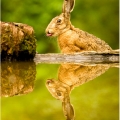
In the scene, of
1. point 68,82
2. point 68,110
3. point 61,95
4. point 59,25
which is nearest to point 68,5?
point 59,25

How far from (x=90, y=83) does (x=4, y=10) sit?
162 inches

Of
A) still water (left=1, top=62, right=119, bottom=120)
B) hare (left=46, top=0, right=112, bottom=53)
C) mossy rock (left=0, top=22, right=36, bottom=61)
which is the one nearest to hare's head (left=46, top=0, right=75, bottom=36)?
hare (left=46, top=0, right=112, bottom=53)

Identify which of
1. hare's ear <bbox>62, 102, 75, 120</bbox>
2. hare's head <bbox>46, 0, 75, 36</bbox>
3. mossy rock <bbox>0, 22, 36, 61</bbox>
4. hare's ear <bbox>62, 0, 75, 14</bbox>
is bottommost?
hare's ear <bbox>62, 102, 75, 120</bbox>

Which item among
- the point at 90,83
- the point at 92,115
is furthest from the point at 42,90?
the point at 92,115

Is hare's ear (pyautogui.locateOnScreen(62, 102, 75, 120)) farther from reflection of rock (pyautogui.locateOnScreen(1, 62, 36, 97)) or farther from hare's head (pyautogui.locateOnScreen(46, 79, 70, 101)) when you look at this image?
reflection of rock (pyautogui.locateOnScreen(1, 62, 36, 97))

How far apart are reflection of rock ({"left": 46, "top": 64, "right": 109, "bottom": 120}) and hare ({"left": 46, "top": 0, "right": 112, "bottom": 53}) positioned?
109 cm

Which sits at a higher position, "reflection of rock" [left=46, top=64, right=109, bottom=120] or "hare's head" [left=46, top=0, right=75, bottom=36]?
"hare's head" [left=46, top=0, right=75, bottom=36]

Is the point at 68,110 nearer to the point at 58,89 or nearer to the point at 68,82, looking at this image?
the point at 58,89

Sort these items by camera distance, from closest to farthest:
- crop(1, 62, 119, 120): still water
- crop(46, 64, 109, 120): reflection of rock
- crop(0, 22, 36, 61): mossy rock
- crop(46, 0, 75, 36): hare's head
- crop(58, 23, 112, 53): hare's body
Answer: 1. crop(1, 62, 119, 120): still water
2. crop(46, 64, 109, 120): reflection of rock
3. crop(0, 22, 36, 61): mossy rock
4. crop(58, 23, 112, 53): hare's body
5. crop(46, 0, 75, 36): hare's head

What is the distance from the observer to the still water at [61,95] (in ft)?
5.37

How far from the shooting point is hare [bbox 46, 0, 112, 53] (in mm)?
4191

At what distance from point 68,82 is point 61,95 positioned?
1.09 feet

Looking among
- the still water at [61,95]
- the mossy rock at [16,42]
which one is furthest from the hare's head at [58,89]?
the mossy rock at [16,42]

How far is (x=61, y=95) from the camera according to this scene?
2016 mm
